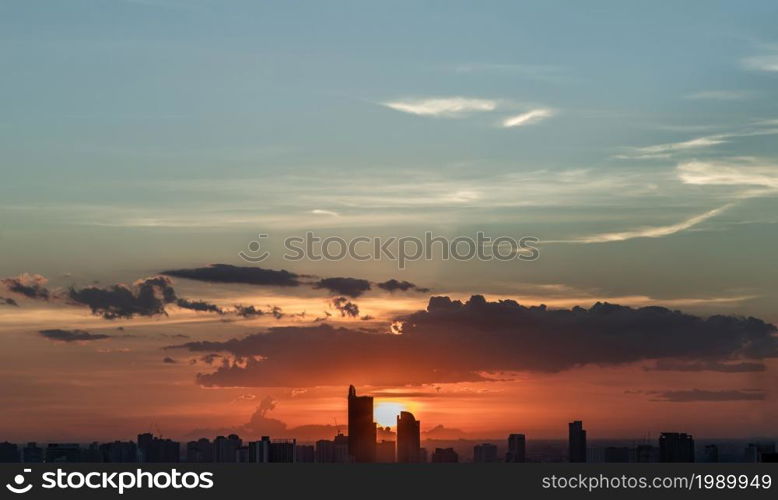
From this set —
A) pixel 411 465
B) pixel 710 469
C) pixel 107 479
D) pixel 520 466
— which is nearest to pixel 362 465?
pixel 411 465

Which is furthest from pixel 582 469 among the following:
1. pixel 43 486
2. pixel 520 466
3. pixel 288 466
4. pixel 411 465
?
pixel 43 486

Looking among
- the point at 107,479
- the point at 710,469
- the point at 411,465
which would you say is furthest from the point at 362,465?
the point at 710,469

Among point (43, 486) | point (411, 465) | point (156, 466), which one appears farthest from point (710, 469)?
point (43, 486)

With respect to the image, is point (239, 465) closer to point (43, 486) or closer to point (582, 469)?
point (43, 486)

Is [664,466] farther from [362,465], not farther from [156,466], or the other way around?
[156,466]

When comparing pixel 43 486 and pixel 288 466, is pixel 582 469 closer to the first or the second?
pixel 288 466

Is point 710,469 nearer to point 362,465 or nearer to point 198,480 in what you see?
point 362,465
